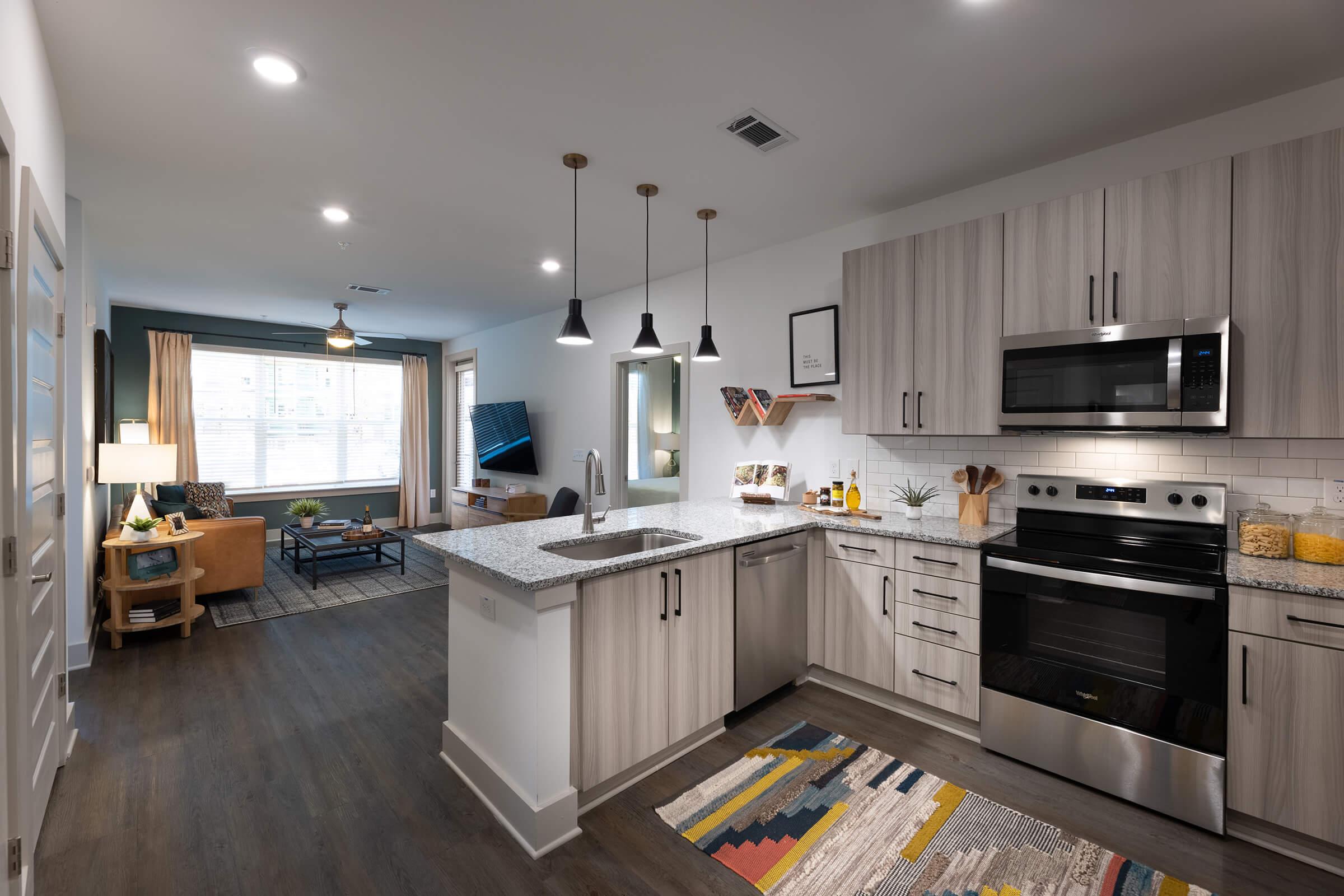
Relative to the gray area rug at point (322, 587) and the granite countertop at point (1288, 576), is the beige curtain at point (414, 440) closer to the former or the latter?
the gray area rug at point (322, 587)

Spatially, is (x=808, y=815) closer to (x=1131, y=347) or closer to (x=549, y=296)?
(x=1131, y=347)

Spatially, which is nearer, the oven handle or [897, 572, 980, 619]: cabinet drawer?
the oven handle

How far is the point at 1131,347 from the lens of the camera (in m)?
2.32

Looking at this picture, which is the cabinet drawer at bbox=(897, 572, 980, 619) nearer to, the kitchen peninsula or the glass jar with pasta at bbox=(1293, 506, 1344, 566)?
the kitchen peninsula

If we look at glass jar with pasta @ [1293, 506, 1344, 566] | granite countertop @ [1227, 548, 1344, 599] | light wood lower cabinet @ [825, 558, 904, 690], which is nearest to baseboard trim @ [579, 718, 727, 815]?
light wood lower cabinet @ [825, 558, 904, 690]

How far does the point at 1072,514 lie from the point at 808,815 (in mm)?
1757

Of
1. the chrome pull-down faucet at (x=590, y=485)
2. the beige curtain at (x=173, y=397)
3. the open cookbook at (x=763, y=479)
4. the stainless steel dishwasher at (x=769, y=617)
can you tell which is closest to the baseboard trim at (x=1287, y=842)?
the stainless steel dishwasher at (x=769, y=617)

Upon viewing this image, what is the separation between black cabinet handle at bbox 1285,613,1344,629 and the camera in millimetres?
1741

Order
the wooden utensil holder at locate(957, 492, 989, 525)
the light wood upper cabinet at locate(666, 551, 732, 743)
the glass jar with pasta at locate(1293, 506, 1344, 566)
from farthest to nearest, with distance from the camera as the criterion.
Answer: the wooden utensil holder at locate(957, 492, 989, 525), the light wood upper cabinet at locate(666, 551, 732, 743), the glass jar with pasta at locate(1293, 506, 1344, 566)

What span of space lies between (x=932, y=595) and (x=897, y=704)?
2.02ft

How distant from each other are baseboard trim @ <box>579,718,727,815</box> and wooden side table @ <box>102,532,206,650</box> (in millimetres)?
3307

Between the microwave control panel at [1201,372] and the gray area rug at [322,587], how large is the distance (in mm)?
4413

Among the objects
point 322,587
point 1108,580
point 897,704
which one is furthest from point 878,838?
point 322,587

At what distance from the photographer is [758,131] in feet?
8.18
